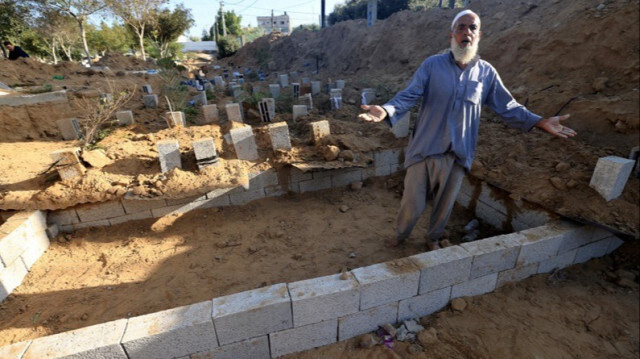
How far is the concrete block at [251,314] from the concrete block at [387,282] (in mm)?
567

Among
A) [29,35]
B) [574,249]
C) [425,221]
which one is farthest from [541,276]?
[29,35]


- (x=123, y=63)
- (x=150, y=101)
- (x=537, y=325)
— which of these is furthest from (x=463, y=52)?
(x=123, y=63)

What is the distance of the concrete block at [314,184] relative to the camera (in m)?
4.19

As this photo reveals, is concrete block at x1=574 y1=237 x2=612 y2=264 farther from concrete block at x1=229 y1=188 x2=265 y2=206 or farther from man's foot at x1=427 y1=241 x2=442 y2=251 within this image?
concrete block at x1=229 y1=188 x2=265 y2=206

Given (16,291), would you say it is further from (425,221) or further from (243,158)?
(425,221)

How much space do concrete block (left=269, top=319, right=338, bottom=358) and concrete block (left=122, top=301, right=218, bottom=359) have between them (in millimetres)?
439

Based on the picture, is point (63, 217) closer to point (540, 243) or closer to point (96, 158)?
point (96, 158)

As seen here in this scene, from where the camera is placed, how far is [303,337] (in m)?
2.14

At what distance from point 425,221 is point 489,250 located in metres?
1.23

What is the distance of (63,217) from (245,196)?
7.11 feet

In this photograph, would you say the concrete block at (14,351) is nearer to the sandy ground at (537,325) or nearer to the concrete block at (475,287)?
the sandy ground at (537,325)

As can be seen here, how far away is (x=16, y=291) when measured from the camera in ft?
9.33

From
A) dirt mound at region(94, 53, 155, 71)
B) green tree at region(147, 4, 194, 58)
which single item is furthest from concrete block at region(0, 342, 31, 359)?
green tree at region(147, 4, 194, 58)

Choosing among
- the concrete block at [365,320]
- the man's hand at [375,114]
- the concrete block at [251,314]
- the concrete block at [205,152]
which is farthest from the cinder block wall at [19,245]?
the man's hand at [375,114]
